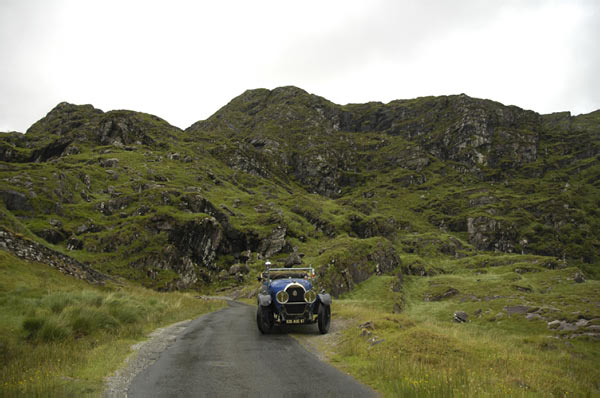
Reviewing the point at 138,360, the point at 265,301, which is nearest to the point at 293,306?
the point at 265,301

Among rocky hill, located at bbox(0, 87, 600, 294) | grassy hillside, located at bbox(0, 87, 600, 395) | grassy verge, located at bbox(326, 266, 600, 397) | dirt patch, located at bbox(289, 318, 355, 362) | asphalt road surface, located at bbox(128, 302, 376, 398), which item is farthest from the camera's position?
rocky hill, located at bbox(0, 87, 600, 294)

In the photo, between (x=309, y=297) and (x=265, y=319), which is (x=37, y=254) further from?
(x=309, y=297)

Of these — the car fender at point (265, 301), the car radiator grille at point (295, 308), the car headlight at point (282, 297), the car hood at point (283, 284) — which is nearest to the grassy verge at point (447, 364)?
the car radiator grille at point (295, 308)

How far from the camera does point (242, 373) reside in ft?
29.2

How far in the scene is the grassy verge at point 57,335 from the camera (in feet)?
24.7

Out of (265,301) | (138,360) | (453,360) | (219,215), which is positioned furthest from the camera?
(219,215)

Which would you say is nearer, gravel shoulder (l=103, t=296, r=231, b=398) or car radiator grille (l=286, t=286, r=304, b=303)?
gravel shoulder (l=103, t=296, r=231, b=398)

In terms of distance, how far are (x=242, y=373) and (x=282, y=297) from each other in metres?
5.78

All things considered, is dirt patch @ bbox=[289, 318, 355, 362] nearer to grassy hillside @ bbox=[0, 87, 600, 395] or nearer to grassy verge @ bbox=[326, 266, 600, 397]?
grassy verge @ bbox=[326, 266, 600, 397]

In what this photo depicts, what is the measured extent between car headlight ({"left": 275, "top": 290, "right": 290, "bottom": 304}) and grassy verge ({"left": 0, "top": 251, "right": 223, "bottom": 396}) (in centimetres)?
626

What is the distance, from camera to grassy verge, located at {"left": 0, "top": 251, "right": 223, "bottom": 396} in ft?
24.7

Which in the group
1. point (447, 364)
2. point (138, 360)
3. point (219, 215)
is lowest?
point (138, 360)

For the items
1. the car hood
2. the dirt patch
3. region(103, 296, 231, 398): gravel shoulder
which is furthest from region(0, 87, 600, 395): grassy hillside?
the car hood

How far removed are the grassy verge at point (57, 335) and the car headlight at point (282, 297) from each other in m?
6.26
